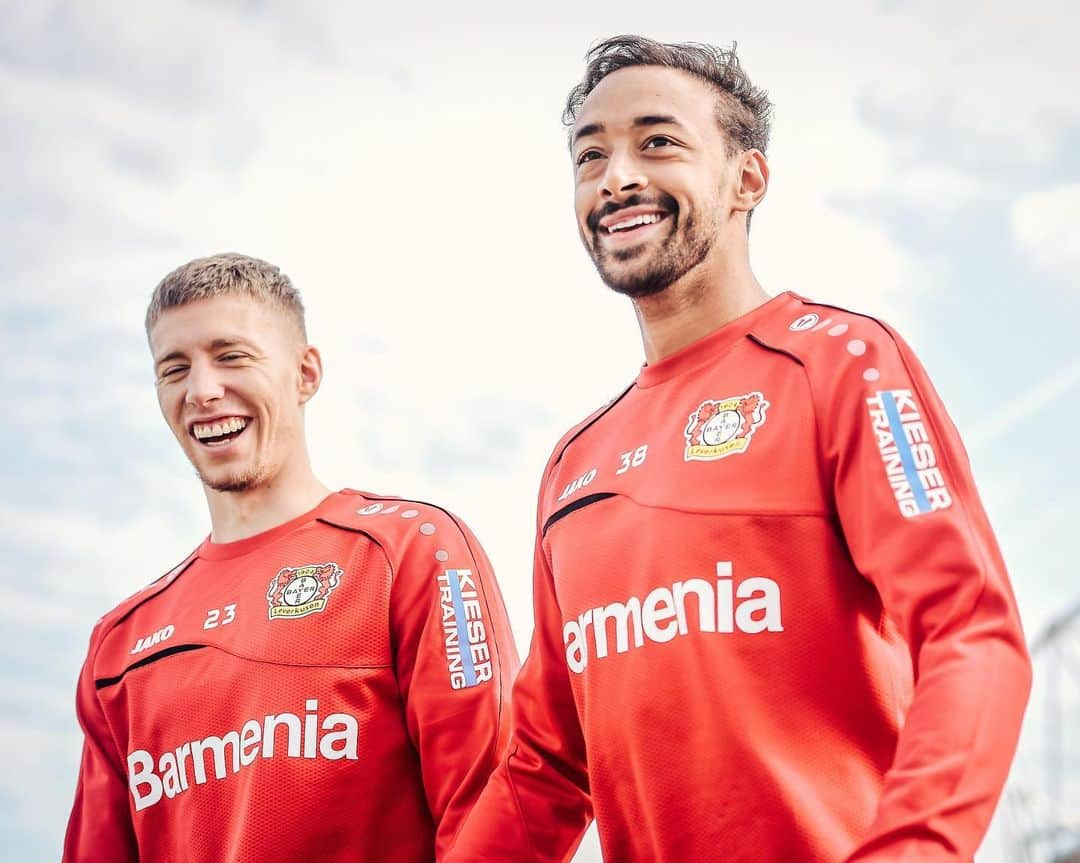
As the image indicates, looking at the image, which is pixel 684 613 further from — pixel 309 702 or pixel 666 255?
pixel 309 702

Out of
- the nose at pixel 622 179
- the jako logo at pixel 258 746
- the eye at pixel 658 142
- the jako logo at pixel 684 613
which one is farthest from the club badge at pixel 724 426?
the jako logo at pixel 258 746

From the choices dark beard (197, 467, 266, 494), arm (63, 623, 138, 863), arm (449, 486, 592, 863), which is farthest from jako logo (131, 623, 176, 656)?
arm (449, 486, 592, 863)

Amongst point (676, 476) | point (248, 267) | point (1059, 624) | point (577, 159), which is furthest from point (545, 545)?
point (1059, 624)

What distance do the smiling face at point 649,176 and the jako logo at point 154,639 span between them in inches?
81.0

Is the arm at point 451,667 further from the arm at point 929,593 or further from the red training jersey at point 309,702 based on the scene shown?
the arm at point 929,593

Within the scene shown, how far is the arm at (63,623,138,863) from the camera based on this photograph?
14.5ft

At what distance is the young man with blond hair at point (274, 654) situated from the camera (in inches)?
154

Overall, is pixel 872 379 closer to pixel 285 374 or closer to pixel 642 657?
pixel 642 657

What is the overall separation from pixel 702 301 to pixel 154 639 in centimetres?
231

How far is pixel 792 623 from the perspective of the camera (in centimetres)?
278

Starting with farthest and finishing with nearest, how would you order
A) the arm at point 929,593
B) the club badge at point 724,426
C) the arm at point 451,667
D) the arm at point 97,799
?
the arm at point 97,799, the arm at point 451,667, the club badge at point 724,426, the arm at point 929,593

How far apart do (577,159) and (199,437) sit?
175 cm

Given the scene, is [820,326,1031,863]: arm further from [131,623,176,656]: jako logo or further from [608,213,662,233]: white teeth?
[131,623,176,656]: jako logo

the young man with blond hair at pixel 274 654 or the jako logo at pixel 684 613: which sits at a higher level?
the young man with blond hair at pixel 274 654
